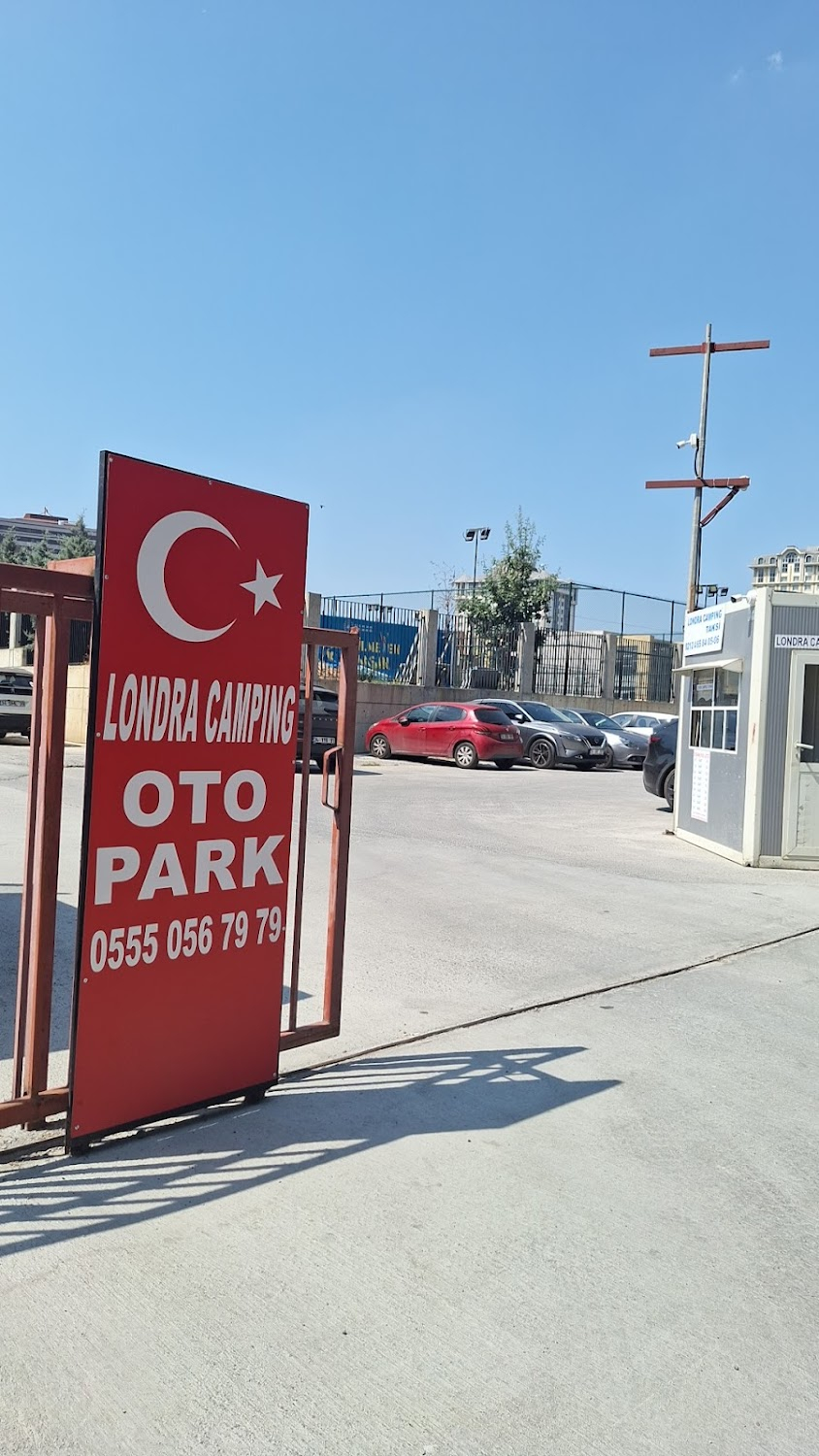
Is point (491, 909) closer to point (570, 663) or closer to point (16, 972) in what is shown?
point (16, 972)

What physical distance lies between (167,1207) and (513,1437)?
4.34 ft

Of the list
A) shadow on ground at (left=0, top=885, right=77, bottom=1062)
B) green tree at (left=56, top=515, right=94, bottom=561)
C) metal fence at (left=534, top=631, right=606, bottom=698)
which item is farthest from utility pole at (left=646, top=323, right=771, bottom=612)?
green tree at (left=56, top=515, right=94, bottom=561)

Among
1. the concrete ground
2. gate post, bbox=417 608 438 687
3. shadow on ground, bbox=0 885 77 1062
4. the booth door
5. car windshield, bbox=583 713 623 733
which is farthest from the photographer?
gate post, bbox=417 608 438 687

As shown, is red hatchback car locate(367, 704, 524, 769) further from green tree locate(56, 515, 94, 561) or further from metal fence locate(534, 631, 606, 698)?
green tree locate(56, 515, 94, 561)

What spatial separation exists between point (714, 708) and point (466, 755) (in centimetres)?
1147

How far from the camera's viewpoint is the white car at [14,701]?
809 inches

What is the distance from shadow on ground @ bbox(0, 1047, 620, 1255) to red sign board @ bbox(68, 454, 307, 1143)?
0.47ft

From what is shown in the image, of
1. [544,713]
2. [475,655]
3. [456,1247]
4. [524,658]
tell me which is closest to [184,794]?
[456,1247]

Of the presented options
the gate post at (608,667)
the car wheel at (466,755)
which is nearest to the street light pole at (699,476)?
the car wheel at (466,755)

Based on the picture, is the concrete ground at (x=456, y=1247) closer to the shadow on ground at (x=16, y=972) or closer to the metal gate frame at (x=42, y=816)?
the metal gate frame at (x=42, y=816)

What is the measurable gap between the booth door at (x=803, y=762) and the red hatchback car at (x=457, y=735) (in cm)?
1225

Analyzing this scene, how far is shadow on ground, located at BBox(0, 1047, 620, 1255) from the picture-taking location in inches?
127

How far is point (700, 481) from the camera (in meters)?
22.0

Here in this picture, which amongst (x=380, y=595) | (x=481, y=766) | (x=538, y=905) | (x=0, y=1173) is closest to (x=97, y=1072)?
(x=0, y=1173)
